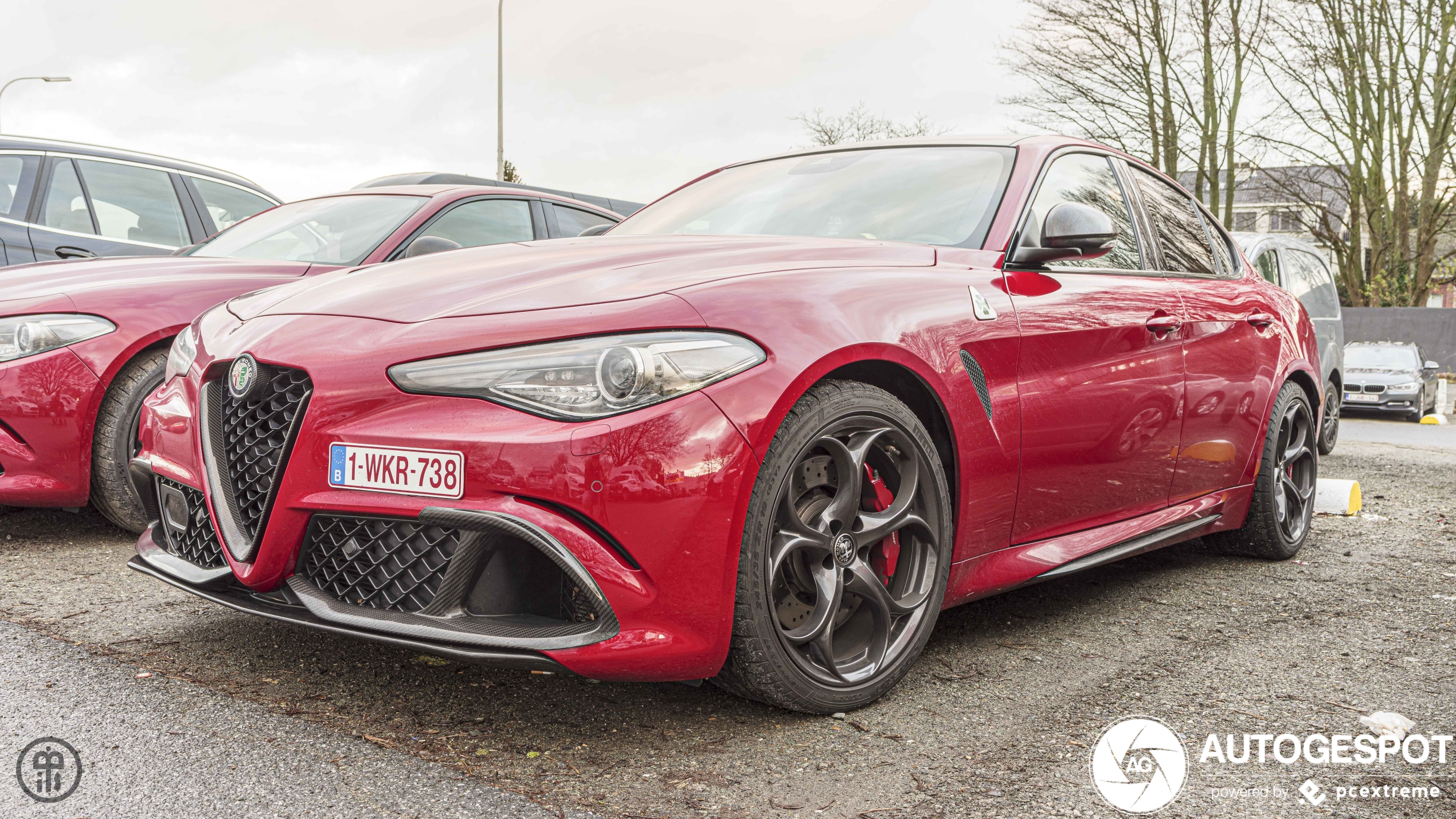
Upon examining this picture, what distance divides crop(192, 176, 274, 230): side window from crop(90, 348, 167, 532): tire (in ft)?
11.4

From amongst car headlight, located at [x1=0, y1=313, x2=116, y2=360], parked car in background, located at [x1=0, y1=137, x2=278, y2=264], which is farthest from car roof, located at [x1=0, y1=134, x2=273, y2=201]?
car headlight, located at [x1=0, y1=313, x2=116, y2=360]

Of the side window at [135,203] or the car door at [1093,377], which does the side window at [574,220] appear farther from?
the car door at [1093,377]

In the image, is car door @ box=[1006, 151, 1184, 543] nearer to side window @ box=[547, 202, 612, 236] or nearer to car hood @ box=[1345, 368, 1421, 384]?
side window @ box=[547, 202, 612, 236]

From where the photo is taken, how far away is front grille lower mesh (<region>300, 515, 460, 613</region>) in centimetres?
221

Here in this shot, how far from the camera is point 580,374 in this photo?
85.5 inches

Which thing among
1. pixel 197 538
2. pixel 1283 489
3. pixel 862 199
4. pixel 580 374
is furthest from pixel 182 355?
pixel 1283 489

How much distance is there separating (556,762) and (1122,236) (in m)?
2.59

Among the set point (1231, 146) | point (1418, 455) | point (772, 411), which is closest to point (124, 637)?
point (772, 411)

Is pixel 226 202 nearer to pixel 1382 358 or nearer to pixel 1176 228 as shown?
pixel 1176 228

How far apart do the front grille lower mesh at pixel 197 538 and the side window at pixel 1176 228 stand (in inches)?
122

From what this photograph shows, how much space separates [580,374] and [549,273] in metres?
0.49

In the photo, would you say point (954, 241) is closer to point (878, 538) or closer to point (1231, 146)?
point (878, 538)

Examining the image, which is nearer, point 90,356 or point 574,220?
point 90,356

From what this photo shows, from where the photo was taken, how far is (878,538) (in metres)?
2.57
